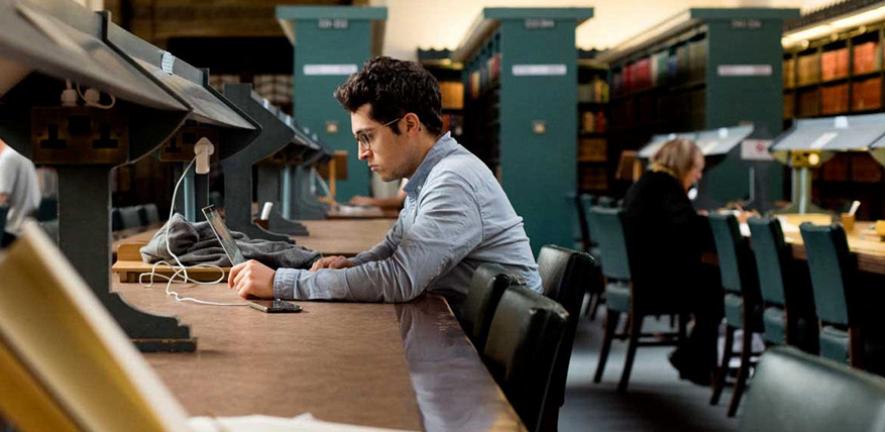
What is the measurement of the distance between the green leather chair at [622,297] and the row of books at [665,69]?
203 inches

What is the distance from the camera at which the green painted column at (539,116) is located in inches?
361

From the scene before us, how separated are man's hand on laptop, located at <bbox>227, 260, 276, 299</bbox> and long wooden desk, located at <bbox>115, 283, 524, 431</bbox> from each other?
13 centimetres

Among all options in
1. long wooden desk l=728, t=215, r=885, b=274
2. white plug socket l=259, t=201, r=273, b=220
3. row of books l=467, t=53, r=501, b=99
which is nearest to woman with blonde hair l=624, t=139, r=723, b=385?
long wooden desk l=728, t=215, r=885, b=274

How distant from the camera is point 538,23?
9188mm

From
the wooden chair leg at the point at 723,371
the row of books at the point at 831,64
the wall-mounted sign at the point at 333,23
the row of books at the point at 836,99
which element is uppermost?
the wall-mounted sign at the point at 333,23

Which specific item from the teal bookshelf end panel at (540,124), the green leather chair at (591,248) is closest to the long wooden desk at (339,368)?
the green leather chair at (591,248)

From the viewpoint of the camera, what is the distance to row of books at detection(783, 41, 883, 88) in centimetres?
960

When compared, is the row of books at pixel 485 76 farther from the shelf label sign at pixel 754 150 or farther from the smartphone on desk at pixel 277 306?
the smartphone on desk at pixel 277 306

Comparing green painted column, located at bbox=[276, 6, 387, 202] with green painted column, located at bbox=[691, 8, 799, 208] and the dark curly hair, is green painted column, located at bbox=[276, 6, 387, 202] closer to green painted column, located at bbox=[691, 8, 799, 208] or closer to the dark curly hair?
green painted column, located at bbox=[691, 8, 799, 208]

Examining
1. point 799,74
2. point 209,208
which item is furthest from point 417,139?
point 799,74

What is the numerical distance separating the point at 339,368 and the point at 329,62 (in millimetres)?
8407

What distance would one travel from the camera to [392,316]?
2.08 meters

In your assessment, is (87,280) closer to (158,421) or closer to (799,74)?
(158,421)

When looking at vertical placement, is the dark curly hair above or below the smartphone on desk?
above
